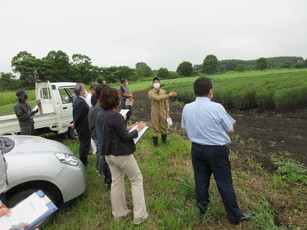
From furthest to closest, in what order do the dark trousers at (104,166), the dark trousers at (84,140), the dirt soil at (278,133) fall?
the dirt soil at (278,133), the dark trousers at (84,140), the dark trousers at (104,166)

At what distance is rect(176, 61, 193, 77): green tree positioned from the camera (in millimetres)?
65562

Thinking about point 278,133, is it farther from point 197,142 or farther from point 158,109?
point 197,142

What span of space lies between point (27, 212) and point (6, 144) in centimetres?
145

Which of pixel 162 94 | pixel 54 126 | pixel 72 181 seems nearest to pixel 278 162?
pixel 162 94

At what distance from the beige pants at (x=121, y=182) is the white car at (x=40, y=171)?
637 millimetres

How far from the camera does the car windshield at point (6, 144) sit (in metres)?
2.50

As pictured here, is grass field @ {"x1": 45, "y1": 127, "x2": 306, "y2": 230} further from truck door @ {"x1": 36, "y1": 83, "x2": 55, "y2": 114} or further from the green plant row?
the green plant row

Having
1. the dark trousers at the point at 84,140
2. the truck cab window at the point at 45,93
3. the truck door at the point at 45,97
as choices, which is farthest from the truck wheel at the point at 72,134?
the dark trousers at the point at 84,140

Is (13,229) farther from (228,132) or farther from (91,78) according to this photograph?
(91,78)

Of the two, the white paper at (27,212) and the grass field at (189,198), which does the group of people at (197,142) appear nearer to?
the grass field at (189,198)

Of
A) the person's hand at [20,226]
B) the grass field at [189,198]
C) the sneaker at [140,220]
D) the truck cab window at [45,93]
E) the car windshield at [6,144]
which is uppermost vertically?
the truck cab window at [45,93]

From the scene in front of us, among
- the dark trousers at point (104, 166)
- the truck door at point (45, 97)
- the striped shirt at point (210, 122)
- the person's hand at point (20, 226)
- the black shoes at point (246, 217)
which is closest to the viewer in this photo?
the person's hand at point (20, 226)

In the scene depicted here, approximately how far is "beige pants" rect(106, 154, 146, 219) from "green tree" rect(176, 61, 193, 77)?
2616 inches

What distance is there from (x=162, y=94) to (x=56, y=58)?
56580 millimetres
